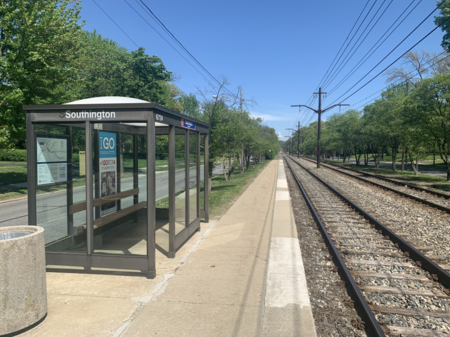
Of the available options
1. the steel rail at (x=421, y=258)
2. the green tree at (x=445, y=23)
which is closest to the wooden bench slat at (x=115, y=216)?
the steel rail at (x=421, y=258)

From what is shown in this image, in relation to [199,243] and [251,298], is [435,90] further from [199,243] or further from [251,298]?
[251,298]

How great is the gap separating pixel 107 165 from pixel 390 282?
543 centimetres

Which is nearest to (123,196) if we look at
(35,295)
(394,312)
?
(35,295)

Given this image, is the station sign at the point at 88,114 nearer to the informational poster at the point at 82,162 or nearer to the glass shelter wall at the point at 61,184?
the glass shelter wall at the point at 61,184

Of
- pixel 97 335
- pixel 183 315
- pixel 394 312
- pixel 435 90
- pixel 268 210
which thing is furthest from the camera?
pixel 435 90

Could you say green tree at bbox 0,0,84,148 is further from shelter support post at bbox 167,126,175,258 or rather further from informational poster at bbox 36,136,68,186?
shelter support post at bbox 167,126,175,258

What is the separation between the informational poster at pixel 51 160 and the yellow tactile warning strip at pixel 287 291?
387 cm

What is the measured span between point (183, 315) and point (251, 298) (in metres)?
0.97

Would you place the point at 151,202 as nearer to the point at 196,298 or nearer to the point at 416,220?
the point at 196,298

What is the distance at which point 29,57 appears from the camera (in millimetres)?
14141

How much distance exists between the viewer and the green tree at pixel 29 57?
14031 millimetres

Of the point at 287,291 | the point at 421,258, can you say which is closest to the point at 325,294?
the point at 287,291

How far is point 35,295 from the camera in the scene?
358 cm

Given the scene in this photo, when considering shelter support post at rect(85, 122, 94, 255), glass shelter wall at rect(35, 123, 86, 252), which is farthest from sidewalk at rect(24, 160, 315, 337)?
glass shelter wall at rect(35, 123, 86, 252)
